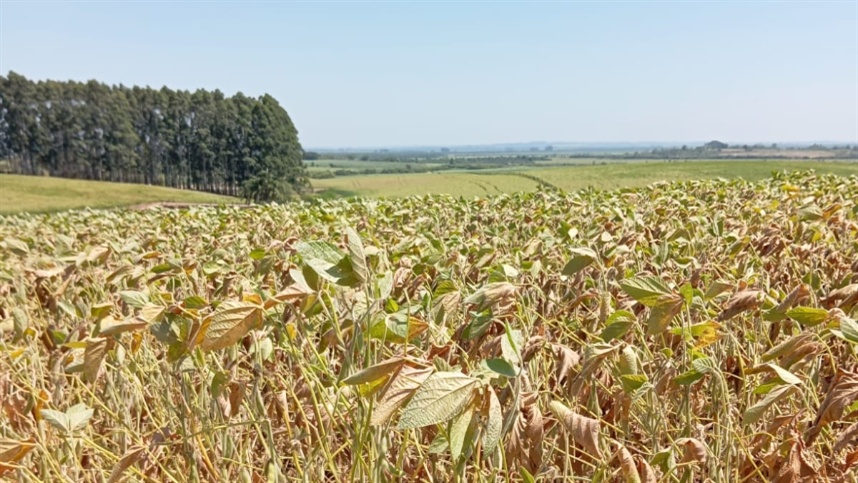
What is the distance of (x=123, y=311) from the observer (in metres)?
2.40

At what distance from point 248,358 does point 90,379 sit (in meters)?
1.02

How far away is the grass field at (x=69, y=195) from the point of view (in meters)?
37.4

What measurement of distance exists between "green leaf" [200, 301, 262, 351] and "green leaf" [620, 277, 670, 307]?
27.0 inches

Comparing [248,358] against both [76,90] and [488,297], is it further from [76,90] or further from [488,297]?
[76,90]

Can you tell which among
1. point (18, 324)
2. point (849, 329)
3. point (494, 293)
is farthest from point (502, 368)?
point (18, 324)

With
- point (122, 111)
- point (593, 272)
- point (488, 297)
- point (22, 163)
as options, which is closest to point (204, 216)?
point (593, 272)

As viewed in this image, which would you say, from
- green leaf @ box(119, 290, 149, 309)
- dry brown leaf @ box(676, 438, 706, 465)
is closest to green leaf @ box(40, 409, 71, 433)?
green leaf @ box(119, 290, 149, 309)

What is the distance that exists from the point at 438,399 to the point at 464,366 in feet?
3.35

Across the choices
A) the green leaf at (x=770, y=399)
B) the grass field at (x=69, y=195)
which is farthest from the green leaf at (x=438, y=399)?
the grass field at (x=69, y=195)

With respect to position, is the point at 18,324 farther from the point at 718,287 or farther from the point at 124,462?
the point at 718,287

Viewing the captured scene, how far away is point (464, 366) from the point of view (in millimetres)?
1781

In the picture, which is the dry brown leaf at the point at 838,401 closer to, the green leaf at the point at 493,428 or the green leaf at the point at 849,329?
the green leaf at the point at 849,329

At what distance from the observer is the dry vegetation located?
1070 mm

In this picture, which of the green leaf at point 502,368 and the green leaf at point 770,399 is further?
the green leaf at point 770,399
